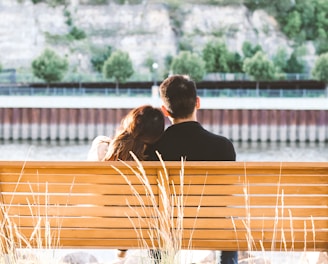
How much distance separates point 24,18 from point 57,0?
51.4 inches

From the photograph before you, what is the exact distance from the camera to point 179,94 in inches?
101

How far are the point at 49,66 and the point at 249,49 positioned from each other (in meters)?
6.18

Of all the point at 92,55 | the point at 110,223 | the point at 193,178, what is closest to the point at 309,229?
Result: the point at 193,178

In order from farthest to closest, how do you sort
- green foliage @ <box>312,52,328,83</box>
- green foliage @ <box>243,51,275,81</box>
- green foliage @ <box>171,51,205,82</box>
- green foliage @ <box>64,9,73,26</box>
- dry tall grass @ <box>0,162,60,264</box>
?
green foliage @ <box>64,9,73,26</box>
green foliage @ <box>171,51,205,82</box>
green foliage @ <box>243,51,275,81</box>
green foliage @ <box>312,52,328,83</box>
dry tall grass @ <box>0,162,60,264</box>

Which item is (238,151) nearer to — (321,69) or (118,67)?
(321,69)

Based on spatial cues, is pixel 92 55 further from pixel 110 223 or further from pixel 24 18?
pixel 110 223

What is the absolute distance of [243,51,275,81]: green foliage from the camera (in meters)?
20.1

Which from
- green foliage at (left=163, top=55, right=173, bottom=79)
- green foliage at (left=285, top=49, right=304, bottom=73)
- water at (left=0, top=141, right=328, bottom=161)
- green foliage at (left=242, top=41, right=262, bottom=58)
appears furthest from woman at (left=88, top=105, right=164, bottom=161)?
green foliage at (left=285, top=49, right=304, bottom=73)

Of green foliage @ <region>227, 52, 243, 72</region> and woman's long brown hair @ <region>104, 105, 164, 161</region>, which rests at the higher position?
woman's long brown hair @ <region>104, 105, 164, 161</region>

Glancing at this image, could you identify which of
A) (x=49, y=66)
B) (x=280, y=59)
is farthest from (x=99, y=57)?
(x=280, y=59)

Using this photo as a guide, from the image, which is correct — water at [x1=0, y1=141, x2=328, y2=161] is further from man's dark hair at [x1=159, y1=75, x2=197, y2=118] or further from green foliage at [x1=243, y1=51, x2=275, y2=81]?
man's dark hair at [x1=159, y1=75, x2=197, y2=118]

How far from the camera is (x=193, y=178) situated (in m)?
2.47

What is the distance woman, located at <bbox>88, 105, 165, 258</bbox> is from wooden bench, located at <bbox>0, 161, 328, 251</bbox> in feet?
0.50

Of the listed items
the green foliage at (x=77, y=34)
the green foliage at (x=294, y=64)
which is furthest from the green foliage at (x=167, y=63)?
the green foliage at (x=294, y=64)
